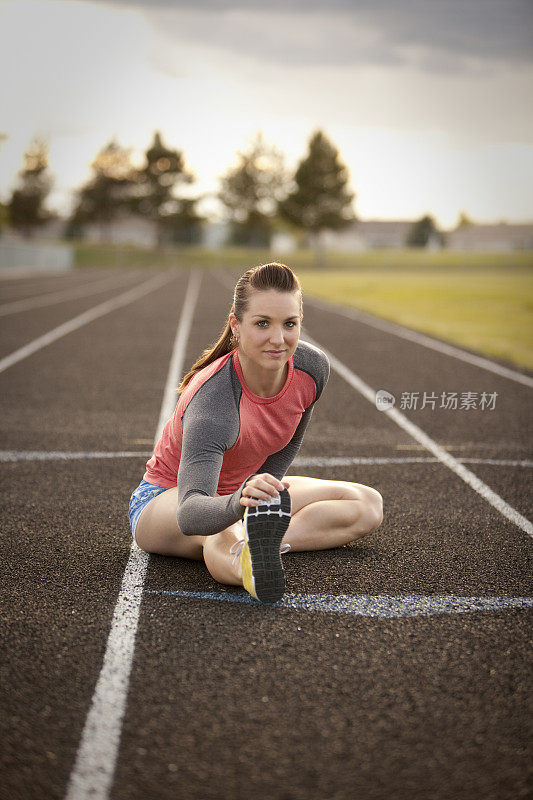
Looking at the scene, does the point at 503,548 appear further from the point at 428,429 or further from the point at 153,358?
the point at 153,358

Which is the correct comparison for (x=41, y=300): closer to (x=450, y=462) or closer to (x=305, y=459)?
(x=305, y=459)

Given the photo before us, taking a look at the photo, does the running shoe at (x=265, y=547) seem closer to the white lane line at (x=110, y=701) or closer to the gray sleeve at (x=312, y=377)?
the white lane line at (x=110, y=701)

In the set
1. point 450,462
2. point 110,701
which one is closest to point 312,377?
point 110,701

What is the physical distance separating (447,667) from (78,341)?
Result: 10.8m

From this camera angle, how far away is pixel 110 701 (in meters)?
2.53

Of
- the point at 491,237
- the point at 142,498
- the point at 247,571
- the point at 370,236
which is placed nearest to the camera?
the point at 247,571

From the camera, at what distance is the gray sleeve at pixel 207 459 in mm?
3037

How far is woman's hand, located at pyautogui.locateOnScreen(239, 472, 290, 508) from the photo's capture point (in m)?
2.90

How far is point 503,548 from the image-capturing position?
4012 mm

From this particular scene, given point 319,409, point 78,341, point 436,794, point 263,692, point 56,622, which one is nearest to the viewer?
point 436,794

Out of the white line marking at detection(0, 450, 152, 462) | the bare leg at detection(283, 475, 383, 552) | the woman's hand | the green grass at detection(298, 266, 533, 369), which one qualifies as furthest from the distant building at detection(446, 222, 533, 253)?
the woman's hand

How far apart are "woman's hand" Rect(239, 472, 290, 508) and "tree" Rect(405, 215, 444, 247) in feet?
382

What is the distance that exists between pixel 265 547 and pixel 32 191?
252 feet

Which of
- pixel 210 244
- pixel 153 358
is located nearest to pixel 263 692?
pixel 153 358
